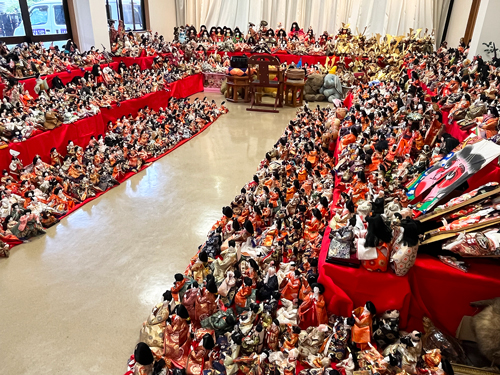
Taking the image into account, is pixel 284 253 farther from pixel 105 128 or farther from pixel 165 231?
pixel 105 128

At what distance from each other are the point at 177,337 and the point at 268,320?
1.68 feet

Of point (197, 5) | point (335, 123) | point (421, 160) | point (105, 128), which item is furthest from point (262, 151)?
point (197, 5)

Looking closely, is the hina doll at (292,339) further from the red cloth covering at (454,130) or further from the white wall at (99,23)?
the white wall at (99,23)

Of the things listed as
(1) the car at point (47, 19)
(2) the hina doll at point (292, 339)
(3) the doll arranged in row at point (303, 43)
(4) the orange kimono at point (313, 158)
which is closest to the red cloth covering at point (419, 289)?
(2) the hina doll at point (292, 339)

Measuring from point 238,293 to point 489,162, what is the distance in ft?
5.15

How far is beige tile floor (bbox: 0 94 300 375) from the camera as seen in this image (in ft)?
7.02

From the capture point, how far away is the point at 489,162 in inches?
73.4

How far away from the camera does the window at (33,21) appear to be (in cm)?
629

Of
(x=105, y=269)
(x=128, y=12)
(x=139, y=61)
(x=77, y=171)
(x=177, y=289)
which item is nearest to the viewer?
(x=177, y=289)

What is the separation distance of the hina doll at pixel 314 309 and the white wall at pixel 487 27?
176 inches

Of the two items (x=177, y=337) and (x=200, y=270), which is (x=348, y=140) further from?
(x=177, y=337)

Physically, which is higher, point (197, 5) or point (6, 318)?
point (197, 5)

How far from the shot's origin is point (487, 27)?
440 cm

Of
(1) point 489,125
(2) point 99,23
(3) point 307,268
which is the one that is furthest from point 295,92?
(3) point 307,268
